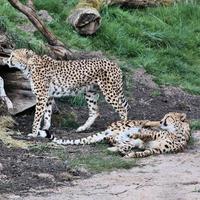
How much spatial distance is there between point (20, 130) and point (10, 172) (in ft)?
7.55

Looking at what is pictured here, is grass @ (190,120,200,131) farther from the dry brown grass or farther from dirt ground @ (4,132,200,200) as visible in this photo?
the dry brown grass

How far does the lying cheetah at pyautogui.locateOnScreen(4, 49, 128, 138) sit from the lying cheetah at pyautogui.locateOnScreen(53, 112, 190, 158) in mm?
868

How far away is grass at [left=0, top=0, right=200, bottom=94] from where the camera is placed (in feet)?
43.9

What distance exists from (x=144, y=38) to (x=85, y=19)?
5.23 ft

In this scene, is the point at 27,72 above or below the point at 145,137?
above

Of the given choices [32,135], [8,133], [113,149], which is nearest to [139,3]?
[32,135]

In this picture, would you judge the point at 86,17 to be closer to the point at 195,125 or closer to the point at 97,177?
the point at 195,125

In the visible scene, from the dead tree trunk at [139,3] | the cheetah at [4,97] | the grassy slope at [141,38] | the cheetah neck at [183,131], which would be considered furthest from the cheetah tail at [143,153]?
the dead tree trunk at [139,3]

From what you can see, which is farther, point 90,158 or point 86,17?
point 86,17

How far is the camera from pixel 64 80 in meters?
9.95

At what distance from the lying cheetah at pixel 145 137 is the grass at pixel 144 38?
134 inches

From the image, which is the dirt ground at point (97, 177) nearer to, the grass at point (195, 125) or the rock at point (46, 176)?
the rock at point (46, 176)

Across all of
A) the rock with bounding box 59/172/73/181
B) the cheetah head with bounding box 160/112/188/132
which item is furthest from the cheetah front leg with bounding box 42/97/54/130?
the rock with bounding box 59/172/73/181

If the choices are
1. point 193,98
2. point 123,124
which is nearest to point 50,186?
point 123,124
